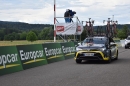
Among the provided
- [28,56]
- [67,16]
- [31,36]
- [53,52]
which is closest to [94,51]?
[53,52]

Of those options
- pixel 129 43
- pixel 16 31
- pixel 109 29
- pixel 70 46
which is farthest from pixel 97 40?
pixel 16 31

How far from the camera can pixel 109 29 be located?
59344mm

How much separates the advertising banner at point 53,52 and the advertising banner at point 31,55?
662mm

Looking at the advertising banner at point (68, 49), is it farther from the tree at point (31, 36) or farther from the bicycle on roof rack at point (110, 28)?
the tree at point (31, 36)

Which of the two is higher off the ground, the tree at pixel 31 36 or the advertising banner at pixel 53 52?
the advertising banner at pixel 53 52

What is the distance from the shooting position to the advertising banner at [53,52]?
1762 cm

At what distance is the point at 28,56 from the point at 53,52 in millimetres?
3988

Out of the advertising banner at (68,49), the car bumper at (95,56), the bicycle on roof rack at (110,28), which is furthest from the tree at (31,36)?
the car bumper at (95,56)

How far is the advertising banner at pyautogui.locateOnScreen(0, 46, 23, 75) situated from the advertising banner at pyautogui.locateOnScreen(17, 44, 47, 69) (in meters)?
0.47

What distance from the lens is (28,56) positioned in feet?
48.6

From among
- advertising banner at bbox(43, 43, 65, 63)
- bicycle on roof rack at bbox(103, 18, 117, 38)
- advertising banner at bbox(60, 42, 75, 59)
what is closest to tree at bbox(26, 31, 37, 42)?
bicycle on roof rack at bbox(103, 18, 117, 38)

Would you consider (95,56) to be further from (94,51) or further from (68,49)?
(68,49)

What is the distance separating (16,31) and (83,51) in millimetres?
47373

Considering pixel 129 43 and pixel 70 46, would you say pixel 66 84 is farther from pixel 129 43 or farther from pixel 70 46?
pixel 129 43
